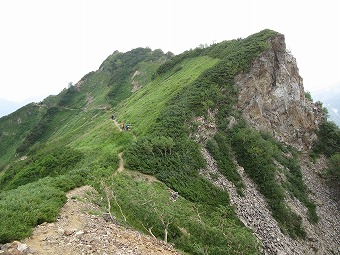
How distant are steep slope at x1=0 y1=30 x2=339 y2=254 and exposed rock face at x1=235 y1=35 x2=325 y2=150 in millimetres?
252

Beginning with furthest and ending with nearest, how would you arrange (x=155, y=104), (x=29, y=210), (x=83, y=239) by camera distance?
(x=155, y=104) → (x=29, y=210) → (x=83, y=239)

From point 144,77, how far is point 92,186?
101 meters

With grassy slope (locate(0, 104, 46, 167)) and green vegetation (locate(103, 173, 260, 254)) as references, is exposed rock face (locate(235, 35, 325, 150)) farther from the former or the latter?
grassy slope (locate(0, 104, 46, 167))

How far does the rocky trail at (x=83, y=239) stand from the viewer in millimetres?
17250

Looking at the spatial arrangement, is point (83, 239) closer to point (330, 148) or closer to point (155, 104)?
point (155, 104)

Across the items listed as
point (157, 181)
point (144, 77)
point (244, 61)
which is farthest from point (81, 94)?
point (157, 181)

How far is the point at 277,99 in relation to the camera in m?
69.2

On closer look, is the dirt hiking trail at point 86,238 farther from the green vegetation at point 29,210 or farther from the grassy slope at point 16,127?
the grassy slope at point 16,127

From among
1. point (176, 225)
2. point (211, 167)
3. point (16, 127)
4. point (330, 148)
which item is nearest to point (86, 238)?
point (176, 225)

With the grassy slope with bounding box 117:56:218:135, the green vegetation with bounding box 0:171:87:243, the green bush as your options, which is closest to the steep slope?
the green vegetation with bounding box 0:171:87:243

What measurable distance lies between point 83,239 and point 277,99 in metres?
60.4

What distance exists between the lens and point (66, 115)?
4998 inches

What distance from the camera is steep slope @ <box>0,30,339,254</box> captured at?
27.4m

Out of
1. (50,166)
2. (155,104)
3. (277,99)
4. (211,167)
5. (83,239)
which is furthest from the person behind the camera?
(277,99)
